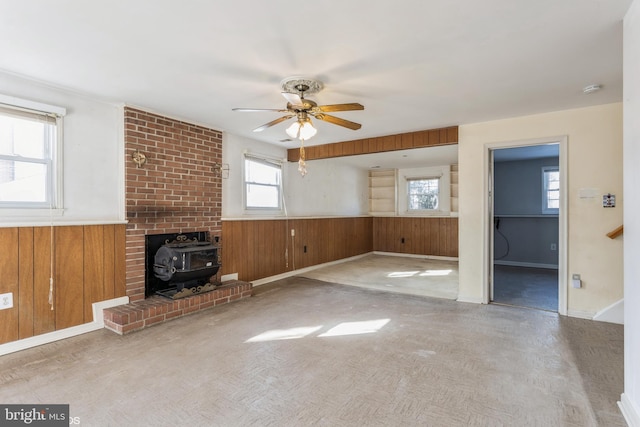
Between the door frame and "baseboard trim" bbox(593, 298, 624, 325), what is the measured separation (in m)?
0.32

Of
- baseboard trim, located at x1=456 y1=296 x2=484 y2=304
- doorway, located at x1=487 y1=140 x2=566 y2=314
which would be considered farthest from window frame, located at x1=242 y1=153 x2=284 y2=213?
doorway, located at x1=487 y1=140 x2=566 y2=314

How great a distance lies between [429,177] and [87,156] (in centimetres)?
703

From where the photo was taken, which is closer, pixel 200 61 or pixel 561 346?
pixel 200 61

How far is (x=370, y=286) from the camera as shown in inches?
195

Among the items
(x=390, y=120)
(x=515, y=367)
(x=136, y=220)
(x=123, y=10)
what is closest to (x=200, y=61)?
(x=123, y=10)

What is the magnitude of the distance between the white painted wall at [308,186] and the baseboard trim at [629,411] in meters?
4.40

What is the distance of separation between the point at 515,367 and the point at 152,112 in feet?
14.5

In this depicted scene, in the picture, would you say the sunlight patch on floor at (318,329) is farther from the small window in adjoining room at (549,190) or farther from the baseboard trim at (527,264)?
the small window in adjoining room at (549,190)

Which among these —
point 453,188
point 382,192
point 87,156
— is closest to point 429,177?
point 453,188

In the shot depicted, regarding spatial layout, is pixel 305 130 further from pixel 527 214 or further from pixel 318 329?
pixel 527 214

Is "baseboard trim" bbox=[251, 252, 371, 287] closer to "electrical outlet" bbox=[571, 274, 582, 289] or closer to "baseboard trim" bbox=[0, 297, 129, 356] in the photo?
"baseboard trim" bbox=[0, 297, 129, 356]

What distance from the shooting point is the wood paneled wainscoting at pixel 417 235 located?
→ 7590mm

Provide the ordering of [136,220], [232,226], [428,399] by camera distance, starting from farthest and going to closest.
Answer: [232,226]
[136,220]
[428,399]

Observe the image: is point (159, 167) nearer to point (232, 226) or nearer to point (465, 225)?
point (232, 226)
